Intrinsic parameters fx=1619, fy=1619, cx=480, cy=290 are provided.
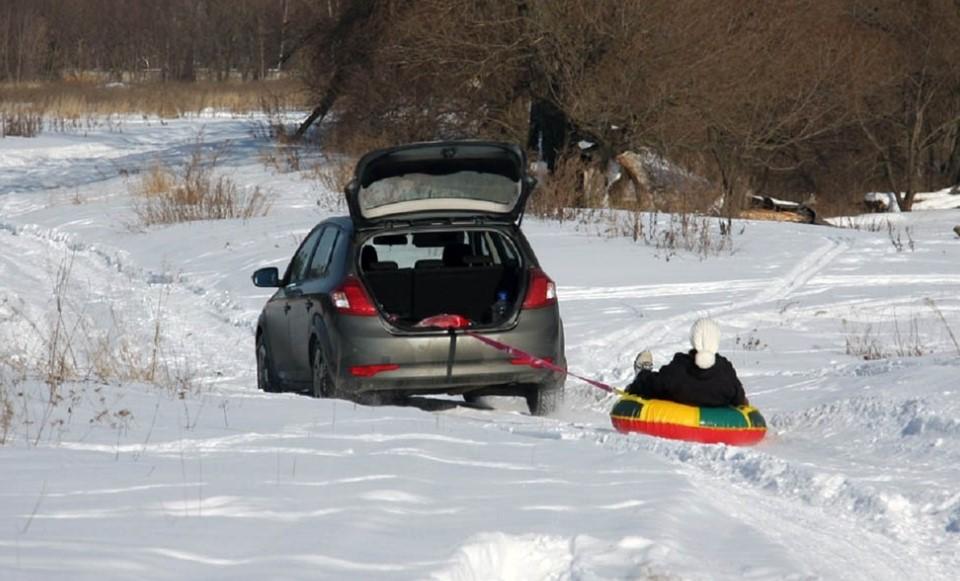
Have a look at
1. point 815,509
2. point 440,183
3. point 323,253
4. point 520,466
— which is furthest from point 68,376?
point 815,509

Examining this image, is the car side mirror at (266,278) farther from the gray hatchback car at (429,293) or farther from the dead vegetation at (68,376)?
the dead vegetation at (68,376)

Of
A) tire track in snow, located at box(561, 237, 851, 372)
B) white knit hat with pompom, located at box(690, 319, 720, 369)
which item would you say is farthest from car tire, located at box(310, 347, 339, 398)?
A: tire track in snow, located at box(561, 237, 851, 372)

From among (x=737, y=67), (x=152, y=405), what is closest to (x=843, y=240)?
(x=737, y=67)

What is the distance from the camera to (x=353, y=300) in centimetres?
→ 1041

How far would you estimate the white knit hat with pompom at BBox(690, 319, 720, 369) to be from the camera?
9188 mm

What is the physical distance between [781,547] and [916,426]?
3.59 m

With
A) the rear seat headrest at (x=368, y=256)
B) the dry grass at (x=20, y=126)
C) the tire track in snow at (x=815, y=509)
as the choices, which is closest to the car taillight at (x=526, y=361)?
the rear seat headrest at (x=368, y=256)

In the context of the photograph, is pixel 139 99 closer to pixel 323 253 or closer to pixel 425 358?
pixel 323 253

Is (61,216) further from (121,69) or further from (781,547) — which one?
(121,69)

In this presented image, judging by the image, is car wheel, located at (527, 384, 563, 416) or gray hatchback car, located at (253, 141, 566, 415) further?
car wheel, located at (527, 384, 563, 416)

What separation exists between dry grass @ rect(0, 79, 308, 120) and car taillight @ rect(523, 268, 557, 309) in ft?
133

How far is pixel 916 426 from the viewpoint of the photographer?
31.5 feet

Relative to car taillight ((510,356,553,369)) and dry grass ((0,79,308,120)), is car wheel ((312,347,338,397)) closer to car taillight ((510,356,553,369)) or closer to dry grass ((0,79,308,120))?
car taillight ((510,356,553,369))

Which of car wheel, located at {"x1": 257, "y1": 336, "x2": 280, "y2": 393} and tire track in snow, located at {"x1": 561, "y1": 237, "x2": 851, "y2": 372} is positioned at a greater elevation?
tire track in snow, located at {"x1": 561, "y1": 237, "x2": 851, "y2": 372}
